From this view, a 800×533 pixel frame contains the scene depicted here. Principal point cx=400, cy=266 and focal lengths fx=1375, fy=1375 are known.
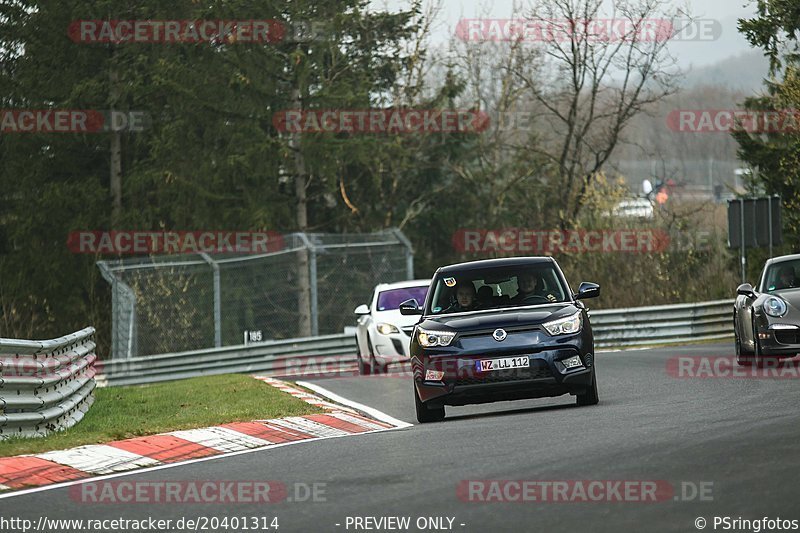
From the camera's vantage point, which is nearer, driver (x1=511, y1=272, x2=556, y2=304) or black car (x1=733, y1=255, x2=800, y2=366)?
driver (x1=511, y1=272, x2=556, y2=304)

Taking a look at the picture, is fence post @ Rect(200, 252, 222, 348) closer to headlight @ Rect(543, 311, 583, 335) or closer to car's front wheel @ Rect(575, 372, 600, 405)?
car's front wheel @ Rect(575, 372, 600, 405)

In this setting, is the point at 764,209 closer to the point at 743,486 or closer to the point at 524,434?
the point at 524,434

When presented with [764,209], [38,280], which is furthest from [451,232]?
[764,209]

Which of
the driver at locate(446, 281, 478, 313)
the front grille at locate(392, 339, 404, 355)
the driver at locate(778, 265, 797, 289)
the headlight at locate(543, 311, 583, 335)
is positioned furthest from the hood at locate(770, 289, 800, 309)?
the front grille at locate(392, 339, 404, 355)

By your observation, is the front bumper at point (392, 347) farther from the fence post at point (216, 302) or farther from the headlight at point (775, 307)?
the fence post at point (216, 302)

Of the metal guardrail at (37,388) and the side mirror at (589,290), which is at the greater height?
the side mirror at (589,290)

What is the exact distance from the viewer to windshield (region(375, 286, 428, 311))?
75.1 feet

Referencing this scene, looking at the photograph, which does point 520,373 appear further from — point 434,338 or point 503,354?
point 434,338

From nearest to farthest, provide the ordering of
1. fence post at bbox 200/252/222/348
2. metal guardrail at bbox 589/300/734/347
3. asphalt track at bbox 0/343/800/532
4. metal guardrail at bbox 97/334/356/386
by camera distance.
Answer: asphalt track at bbox 0/343/800/532 → fence post at bbox 200/252/222/348 → metal guardrail at bbox 97/334/356/386 → metal guardrail at bbox 589/300/734/347

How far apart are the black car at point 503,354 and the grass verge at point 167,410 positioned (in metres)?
2.04

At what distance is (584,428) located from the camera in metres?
10.9

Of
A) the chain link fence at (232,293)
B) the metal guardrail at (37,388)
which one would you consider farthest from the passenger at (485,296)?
the chain link fence at (232,293)

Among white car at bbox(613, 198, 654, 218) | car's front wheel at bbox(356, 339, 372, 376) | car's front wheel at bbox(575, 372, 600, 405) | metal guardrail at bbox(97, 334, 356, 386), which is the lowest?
metal guardrail at bbox(97, 334, 356, 386)

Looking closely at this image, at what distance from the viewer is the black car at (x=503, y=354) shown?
12641mm
